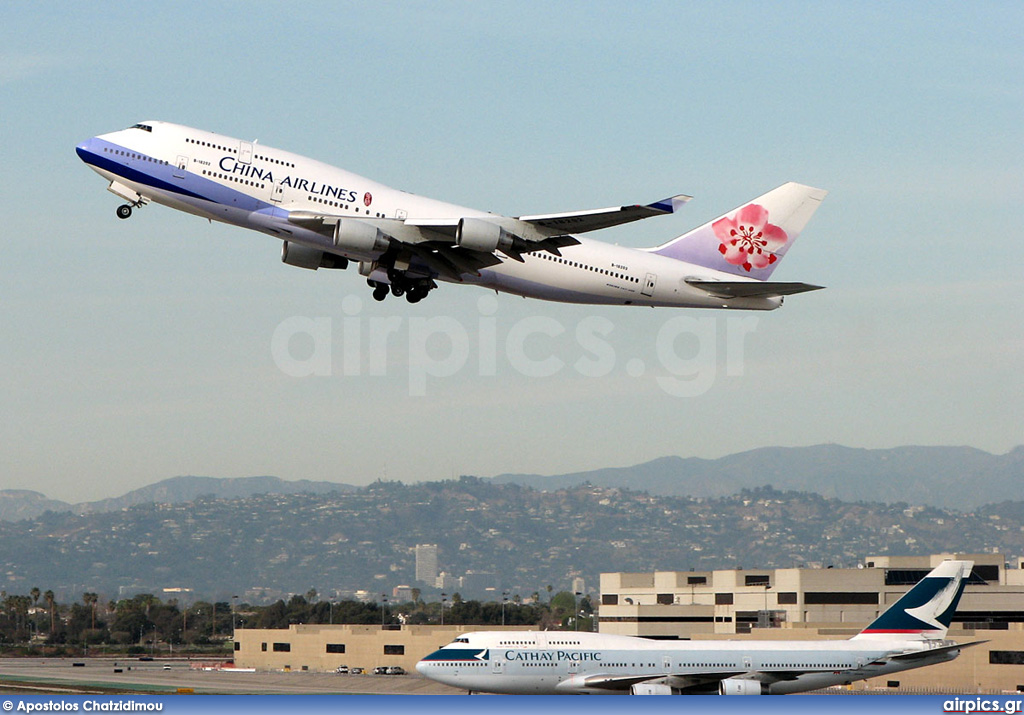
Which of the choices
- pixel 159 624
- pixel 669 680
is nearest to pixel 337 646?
pixel 669 680

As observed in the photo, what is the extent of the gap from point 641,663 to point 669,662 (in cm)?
120

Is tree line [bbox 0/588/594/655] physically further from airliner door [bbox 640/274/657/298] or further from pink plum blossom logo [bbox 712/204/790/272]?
airliner door [bbox 640/274/657/298]

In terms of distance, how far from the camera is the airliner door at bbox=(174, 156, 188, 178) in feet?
160

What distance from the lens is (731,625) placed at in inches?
3910

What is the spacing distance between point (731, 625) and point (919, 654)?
140 ft

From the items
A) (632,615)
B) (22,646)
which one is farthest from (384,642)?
(22,646)

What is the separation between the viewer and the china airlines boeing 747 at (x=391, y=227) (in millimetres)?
48781

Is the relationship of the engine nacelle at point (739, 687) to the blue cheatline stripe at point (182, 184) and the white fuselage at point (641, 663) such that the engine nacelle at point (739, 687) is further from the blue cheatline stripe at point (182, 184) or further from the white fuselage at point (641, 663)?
the blue cheatline stripe at point (182, 184)

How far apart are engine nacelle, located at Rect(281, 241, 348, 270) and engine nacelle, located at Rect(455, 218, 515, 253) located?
696 cm

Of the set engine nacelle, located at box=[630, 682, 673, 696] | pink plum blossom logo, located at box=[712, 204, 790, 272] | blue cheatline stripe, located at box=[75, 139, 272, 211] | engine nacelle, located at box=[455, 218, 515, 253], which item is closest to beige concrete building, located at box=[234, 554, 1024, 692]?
engine nacelle, located at box=[630, 682, 673, 696]

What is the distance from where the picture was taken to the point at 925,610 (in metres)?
59.2

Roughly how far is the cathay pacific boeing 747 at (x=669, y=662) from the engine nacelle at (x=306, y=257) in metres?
17.4

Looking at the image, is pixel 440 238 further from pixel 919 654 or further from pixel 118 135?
pixel 919 654

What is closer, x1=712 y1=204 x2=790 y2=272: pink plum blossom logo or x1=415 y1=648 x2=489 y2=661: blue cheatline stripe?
x1=415 y1=648 x2=489 y2=661: blue cheatline stripe
